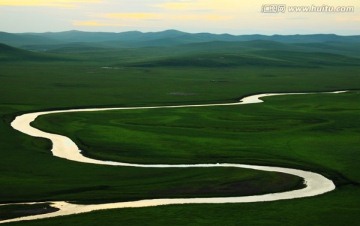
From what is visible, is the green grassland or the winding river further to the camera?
the winding river

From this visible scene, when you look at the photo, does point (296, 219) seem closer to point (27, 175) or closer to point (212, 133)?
point (27, 175)

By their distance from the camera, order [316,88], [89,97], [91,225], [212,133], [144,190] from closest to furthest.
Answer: [91,225]
[144,190]
[212,133]
[89,97]
[316,88]

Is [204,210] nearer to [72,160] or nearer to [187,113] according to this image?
[72,160]

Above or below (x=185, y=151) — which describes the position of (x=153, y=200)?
above

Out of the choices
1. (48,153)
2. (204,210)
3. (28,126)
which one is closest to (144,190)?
(204,210)

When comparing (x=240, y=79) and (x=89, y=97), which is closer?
(x=89, y=97)

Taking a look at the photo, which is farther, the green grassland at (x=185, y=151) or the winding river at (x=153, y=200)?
the winding river at (x=153, y=200)

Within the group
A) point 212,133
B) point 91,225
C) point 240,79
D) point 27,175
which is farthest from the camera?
point 240,79

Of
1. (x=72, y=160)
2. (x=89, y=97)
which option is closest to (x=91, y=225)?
(x=72, y=160)

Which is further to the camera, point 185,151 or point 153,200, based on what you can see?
point 185,151
